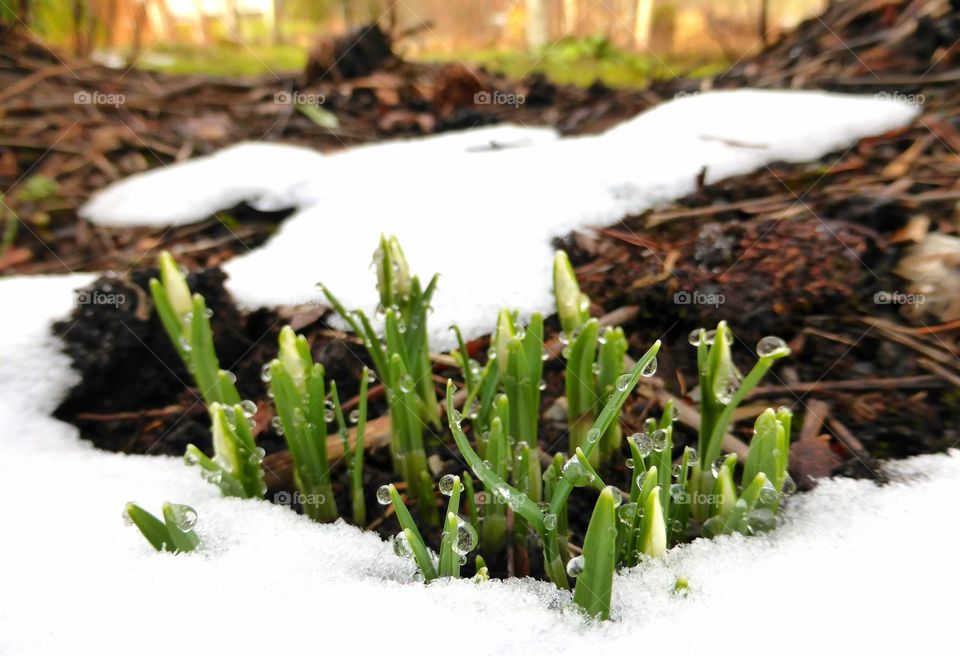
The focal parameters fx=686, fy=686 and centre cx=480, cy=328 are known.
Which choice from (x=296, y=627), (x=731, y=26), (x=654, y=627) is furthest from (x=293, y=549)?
(x=731, y=26)

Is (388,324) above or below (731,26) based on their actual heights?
below

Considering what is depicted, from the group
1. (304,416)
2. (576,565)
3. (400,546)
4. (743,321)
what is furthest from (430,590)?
(743,321)

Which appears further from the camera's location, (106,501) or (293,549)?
(106,501)

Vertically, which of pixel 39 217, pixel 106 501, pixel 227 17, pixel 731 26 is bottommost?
pixel 106 501

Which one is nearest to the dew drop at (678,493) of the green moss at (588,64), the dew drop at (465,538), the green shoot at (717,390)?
the green shoot at (717,390)

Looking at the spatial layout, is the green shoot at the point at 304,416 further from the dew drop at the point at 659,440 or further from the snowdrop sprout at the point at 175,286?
the dew drop at the point at 659,440

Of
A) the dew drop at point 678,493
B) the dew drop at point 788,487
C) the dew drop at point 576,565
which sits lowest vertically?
the dew drop at point 576,565

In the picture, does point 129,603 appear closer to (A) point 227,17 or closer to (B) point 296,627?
(B) point 296,627

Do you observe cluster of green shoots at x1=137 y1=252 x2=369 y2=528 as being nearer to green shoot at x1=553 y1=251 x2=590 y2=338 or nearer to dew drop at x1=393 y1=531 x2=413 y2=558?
dew drop at x1=393 y1=531 x2=413 y2=558
